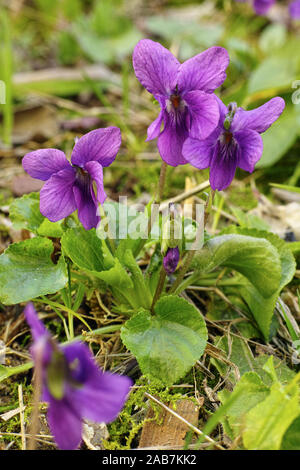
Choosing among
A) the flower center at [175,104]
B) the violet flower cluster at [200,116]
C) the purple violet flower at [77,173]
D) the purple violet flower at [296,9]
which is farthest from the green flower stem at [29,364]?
the purple violet flower at [296,9]

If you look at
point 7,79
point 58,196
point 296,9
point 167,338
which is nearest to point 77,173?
point 58,196

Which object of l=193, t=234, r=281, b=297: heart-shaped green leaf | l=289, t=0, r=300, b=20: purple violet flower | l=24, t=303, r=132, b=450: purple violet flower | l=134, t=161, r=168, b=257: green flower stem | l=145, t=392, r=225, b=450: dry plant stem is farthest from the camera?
l=289, t=0, r=300, b=20: purple violet flower

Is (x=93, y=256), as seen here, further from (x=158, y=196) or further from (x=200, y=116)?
(x=200, y=116)

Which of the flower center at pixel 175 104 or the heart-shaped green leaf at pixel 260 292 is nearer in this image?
the flower center at pixel 175 104

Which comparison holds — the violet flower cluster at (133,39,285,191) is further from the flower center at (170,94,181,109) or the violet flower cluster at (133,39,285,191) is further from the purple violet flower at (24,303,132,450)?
the purple violet flower at (24,303,132,450)

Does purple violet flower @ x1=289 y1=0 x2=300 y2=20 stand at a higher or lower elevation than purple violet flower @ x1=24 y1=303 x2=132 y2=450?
higher

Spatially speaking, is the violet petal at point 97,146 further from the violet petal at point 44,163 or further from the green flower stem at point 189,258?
the green flower stem at point 189,258

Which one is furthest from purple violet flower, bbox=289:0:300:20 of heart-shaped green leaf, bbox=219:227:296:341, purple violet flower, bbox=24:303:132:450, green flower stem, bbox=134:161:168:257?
purple violet flower, bbox=24:303:132:450
